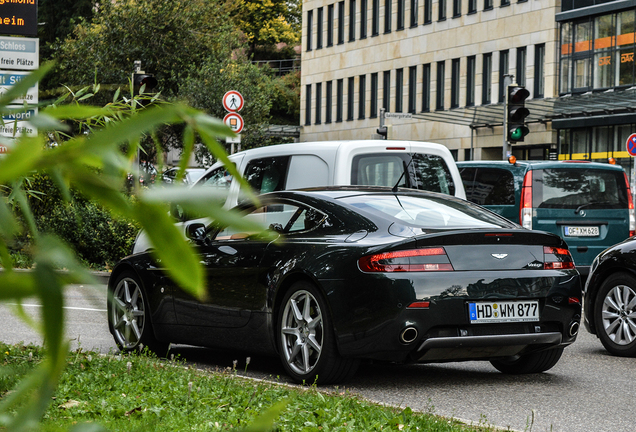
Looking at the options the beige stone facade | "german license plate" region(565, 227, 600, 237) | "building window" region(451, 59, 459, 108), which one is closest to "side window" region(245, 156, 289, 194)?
"german license plate" region(565, 227, 600, 237)

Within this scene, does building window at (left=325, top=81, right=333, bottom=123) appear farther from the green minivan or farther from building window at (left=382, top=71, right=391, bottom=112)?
the green minivan

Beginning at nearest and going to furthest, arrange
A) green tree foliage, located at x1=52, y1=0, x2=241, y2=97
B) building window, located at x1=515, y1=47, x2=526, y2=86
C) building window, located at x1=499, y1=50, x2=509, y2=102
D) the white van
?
the white van < green tree foliage, located at x1=52, y1=0, x2=241, y2=97 < building window, located at x1=515, y1=47, x2=526, y2=86 < building window, located at x1=499, y1=50, x2=509, y2=102

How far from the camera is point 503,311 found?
6.49 meters

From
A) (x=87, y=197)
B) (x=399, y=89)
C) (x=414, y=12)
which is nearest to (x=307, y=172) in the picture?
(x=87, y=197)

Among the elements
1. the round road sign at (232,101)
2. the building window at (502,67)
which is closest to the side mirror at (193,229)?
the round road sign at (232,101)

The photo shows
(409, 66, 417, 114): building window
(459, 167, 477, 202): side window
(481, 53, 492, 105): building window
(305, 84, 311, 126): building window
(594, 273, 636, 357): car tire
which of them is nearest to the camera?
(594, 273, 636, 357): car tire

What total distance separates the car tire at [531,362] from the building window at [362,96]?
2083 inches

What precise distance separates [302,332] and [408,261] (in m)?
0.88

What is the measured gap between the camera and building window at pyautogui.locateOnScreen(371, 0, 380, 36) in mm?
58709

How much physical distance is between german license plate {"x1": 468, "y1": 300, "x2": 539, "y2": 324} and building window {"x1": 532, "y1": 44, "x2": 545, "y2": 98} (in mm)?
40147

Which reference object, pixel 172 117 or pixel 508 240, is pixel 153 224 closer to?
pixel 172 117

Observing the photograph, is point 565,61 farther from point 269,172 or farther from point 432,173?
point 269,172

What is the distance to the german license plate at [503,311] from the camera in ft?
20.9

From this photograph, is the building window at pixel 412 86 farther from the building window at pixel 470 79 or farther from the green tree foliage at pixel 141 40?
the green tree foliage at pixel 141 40
